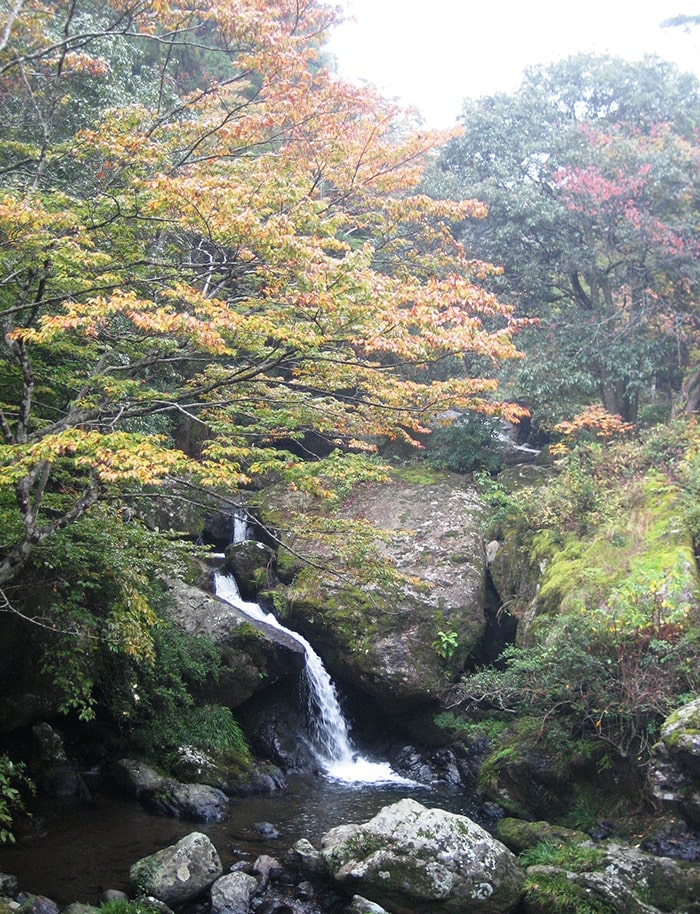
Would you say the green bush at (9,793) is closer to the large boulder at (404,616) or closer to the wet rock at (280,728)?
the wet rock at (280,728)

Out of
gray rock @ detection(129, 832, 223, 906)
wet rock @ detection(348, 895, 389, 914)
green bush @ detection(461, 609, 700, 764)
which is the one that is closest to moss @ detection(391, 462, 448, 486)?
green bush @ detection(461, 609, 700, 764)

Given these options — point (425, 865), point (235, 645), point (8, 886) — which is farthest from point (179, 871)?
point (235, 645)

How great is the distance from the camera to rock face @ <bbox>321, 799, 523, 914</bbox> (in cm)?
677

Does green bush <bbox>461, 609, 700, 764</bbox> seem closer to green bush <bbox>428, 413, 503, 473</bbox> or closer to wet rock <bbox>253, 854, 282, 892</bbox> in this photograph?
wet rock <bbox>253, 854, 282, 892</bbox>

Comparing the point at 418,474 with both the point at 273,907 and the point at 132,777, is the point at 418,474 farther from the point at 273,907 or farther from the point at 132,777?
the point at 273,907

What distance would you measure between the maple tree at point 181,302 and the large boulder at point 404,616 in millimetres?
3234

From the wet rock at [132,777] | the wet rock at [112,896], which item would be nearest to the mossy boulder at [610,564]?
the wet rock at [132,777]

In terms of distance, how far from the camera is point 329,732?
11945 mm

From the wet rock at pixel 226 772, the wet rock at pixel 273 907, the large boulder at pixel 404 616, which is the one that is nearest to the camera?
the wet rock at pixel 273 907

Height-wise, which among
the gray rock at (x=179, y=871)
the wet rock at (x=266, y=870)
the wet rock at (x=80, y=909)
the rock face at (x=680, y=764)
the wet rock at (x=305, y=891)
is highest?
the rock face at (x=680, y=764)

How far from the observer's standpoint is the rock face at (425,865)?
677cm

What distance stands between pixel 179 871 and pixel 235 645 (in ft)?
15.1

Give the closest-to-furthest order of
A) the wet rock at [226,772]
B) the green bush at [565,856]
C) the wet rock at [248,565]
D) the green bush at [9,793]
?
the green bush at [9,793]
the green bush at [565,856]
the wet rock at [226,772]
the wet rock at [248,565]

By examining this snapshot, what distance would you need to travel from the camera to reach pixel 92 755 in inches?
393
